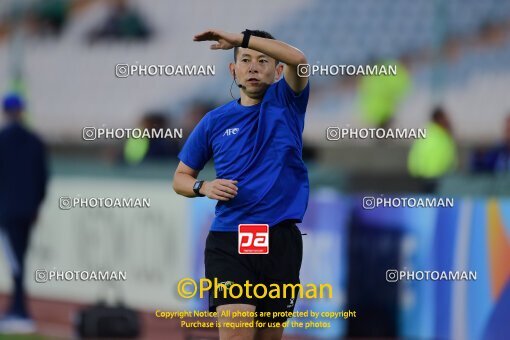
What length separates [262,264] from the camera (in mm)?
5484

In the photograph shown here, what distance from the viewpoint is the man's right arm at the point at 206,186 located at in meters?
5.34

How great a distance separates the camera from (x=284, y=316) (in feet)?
18.2

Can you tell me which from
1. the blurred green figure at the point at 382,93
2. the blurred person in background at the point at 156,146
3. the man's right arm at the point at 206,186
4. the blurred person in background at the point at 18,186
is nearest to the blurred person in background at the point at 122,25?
the blurred green figure at the point at 382,93

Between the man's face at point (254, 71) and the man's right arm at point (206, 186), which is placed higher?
the man's face at point (254, 71)

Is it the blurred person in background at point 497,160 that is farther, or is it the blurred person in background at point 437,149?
the blurred person in background at point 437,149

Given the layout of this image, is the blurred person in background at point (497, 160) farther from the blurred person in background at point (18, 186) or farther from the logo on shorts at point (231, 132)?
the logo on shorts at point (231, 132)

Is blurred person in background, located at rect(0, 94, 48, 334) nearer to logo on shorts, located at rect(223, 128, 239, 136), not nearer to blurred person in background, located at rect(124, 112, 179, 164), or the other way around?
blurred person in background, located at rect(124, 112, 179, 164)

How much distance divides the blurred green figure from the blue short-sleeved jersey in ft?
24.8

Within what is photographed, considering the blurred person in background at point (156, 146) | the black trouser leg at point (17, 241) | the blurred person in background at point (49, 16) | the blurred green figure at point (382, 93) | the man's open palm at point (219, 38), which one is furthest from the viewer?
the blurred person in background at point (49, 16)

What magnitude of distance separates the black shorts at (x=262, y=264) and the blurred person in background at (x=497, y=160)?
14.2ft

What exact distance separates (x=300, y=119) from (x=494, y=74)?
794cm

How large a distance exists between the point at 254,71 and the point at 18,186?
260 inches

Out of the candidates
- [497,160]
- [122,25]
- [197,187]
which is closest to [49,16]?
[122,25]

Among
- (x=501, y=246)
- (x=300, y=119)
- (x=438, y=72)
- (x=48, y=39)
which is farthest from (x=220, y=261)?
(x=48, y=39)
